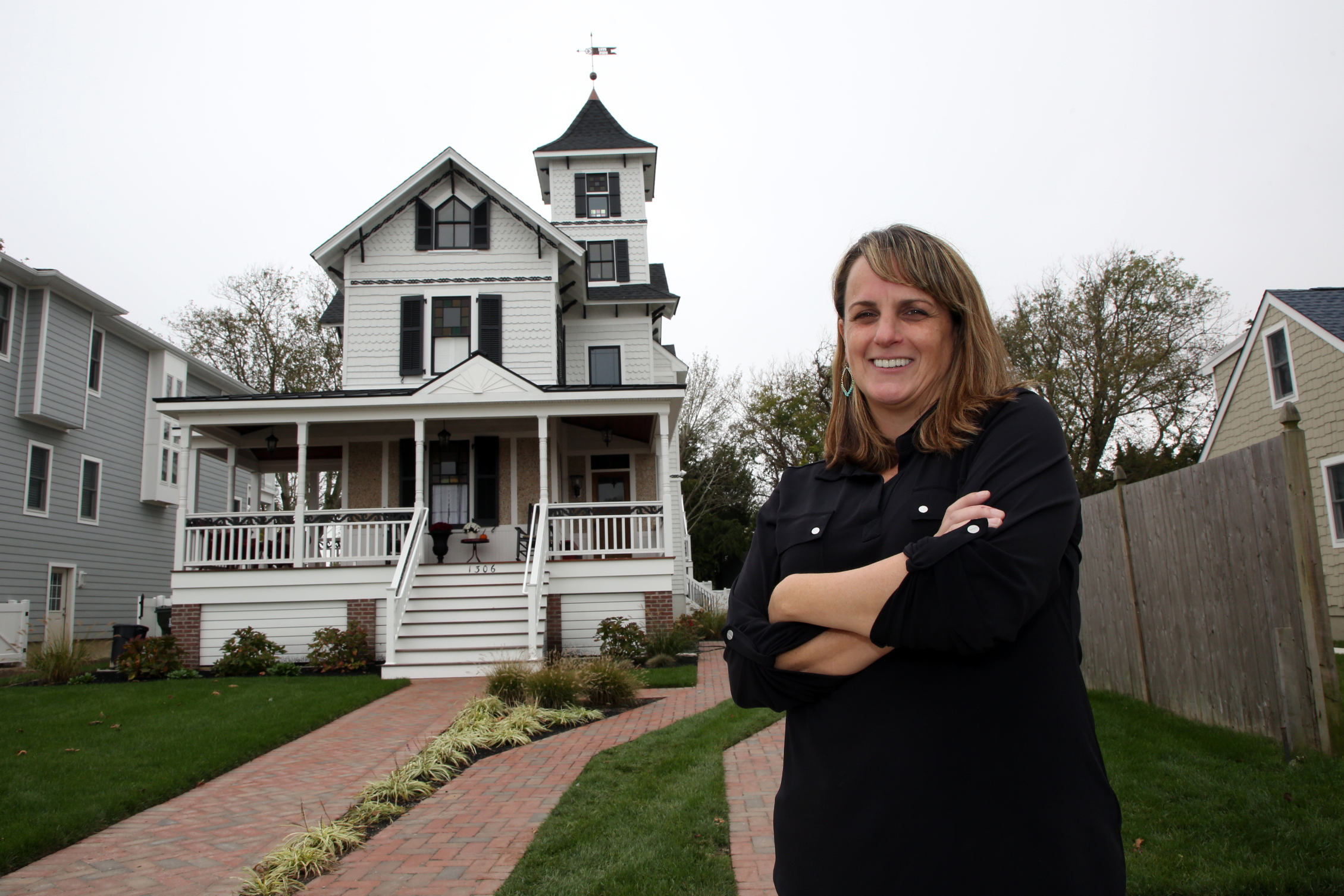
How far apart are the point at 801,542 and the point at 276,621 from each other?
562 inches

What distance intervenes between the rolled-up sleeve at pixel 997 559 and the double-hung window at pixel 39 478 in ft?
70.1

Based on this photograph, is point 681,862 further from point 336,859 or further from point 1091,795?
point 1091,795

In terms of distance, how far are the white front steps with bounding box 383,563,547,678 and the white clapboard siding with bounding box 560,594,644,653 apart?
645 millimetres

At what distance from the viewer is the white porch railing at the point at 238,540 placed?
14.5 m

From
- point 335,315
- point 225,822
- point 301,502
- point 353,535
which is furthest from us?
point 335,315

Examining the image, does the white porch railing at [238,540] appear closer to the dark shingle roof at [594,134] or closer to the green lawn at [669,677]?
the green lawn at [669,677]

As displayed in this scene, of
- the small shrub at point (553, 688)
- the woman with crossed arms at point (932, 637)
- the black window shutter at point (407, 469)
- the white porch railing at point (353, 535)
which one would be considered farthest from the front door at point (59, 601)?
the woman with crossed arms at point (932, 637)

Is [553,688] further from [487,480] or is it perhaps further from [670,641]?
[487,480]

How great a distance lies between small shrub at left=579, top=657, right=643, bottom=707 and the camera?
9812 mm

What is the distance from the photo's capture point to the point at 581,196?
22188 mm

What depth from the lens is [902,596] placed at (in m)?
1.49

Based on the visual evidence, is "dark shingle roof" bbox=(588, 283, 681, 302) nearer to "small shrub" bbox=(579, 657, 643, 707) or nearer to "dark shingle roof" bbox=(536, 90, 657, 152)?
"dark shingle roof" bbox=(536, 90, 657, 152)

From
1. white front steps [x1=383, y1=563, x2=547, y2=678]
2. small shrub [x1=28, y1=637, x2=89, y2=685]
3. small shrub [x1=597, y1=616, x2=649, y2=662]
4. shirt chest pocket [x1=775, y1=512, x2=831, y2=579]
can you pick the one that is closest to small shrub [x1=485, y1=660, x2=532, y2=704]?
white front steps [x1=383, y1=563, x2=547, y2=678]

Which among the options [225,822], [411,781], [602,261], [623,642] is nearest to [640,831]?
[411,781]
